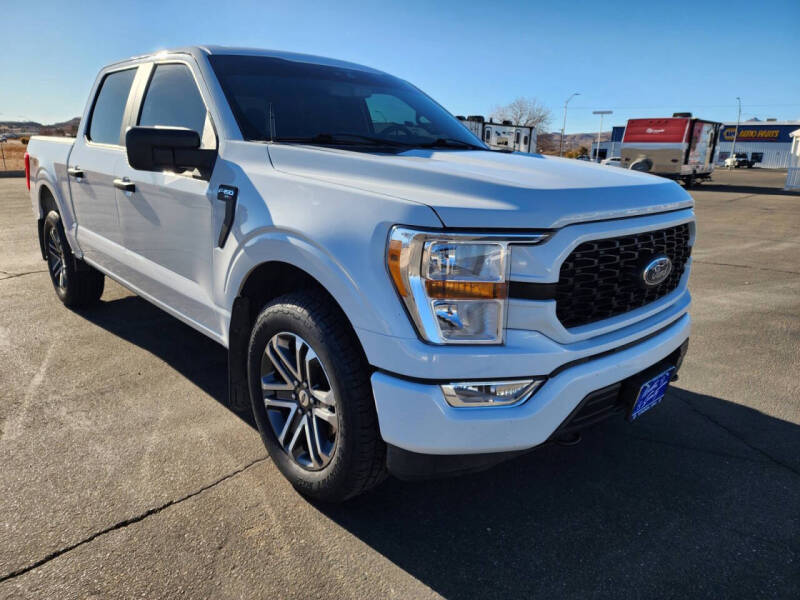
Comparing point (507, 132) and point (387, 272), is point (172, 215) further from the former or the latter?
point (507, 132)

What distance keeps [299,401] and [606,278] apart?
135cm

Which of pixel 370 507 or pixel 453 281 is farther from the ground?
pixel 453 281

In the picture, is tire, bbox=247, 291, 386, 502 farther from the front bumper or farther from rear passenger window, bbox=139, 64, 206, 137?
rear passenger window, bbox=139, 64, 206, 137

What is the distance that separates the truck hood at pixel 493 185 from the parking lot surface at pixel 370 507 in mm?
1280

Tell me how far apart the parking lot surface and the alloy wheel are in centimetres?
25

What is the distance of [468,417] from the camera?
1902 mm

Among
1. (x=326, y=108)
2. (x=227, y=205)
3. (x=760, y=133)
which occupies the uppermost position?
(x=760, y=133)

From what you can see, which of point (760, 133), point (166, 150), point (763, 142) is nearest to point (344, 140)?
point (166, 150)

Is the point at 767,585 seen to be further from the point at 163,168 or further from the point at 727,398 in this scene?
the point at 163,168

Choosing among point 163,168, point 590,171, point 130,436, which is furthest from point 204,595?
point 590,171

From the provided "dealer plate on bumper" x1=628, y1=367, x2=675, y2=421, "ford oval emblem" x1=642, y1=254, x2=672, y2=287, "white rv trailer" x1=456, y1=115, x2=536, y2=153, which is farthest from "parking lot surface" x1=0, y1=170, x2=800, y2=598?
"white rv trailer" x1=456, y1=115, x2=536, y2=153

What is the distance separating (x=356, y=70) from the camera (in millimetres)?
3748

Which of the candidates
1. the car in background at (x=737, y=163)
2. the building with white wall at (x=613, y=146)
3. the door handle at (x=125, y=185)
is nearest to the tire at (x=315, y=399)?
the door handle at (x=125, y=185)

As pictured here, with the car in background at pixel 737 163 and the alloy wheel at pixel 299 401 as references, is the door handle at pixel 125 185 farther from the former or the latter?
the car in background at pixel 737 163
